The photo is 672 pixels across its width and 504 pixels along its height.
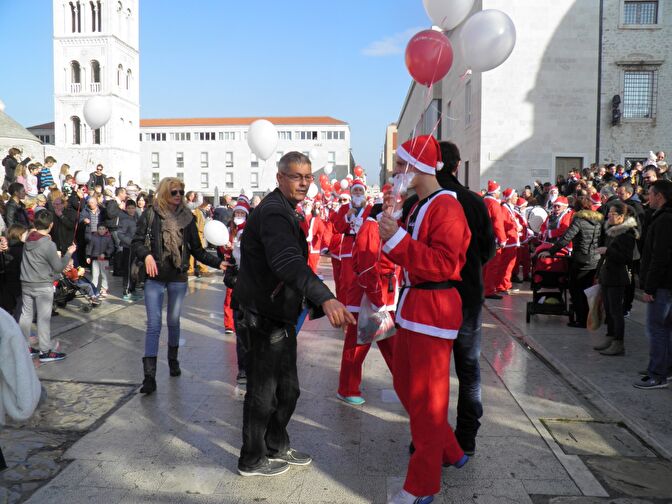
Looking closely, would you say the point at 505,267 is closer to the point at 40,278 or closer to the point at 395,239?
the point at 40,278

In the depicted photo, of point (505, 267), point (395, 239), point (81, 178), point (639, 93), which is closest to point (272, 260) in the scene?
point (395, 239)

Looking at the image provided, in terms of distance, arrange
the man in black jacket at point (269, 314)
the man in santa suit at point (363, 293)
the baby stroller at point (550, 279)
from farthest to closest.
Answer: the baby stroller at point (550, 279) < the man in santa suit at point (363, 293) < the man in black jacket at point (269, 314)

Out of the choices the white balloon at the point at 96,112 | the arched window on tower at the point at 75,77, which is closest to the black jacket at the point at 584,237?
the white balloon at the point at 96,112

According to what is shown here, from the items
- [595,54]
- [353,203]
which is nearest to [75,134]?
[595,54]

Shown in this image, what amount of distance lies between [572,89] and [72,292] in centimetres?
2390

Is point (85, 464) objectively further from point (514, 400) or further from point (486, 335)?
point (486, 335)

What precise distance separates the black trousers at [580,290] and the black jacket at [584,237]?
0.30 feet

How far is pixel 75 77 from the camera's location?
2648 inches

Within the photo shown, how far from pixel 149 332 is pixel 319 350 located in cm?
227

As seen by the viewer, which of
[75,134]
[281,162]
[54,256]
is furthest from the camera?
[75,134]

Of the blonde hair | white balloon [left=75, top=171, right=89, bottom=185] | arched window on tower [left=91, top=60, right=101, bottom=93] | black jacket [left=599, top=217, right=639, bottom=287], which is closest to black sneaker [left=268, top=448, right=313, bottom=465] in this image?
the blonde hair

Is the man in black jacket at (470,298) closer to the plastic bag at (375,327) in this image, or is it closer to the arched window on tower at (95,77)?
the plastic bag at (375,327)

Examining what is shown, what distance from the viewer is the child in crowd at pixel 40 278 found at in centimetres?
625

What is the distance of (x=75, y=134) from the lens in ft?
217
